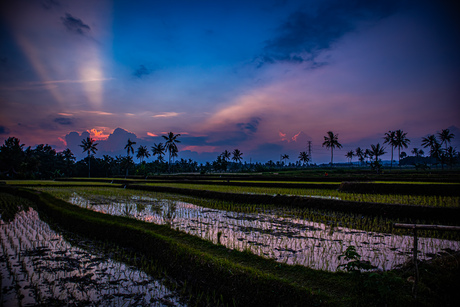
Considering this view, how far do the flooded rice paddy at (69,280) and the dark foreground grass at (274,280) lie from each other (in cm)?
71

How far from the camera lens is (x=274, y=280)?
3748 millimetres

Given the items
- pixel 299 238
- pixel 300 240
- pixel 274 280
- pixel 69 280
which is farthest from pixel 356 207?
pixel 69 280

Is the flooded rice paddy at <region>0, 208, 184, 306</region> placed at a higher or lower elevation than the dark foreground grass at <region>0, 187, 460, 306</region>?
lower

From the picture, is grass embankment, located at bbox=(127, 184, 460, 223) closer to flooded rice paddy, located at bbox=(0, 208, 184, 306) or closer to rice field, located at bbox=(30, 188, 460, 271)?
rice field, located at bbox=(30, 188, 460, 271)

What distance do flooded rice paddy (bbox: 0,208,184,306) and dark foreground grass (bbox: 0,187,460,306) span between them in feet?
2.33

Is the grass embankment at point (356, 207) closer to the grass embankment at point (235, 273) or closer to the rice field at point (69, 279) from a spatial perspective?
the grass embankment at point (235, 273)

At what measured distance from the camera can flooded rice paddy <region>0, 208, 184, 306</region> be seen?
3973 mm

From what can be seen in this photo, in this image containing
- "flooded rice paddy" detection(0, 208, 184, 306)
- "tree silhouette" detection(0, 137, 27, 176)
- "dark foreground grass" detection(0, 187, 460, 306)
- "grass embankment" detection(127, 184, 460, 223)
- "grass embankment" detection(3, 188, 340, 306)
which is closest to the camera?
"dark foreground grass" detection(0, 187, 460, 306)

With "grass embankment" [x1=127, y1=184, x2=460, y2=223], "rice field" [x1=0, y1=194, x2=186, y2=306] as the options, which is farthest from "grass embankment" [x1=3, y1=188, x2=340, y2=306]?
"grass embankment" [x1=127, y1=184, x2=460, y2=223]

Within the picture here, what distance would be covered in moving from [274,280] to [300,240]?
9.83 ft

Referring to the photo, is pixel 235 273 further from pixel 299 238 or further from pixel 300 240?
pixel 299 238

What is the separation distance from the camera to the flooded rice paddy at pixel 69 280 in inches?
156

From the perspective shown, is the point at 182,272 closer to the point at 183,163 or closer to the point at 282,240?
the point at 282,240

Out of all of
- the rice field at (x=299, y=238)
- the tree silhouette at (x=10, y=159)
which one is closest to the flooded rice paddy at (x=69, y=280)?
the rice field at (x=299, y=238)
